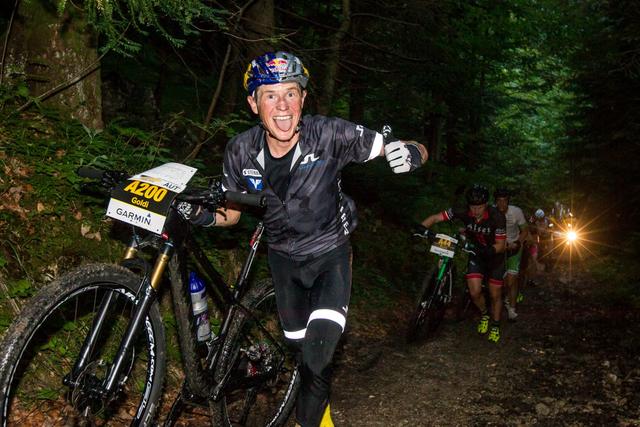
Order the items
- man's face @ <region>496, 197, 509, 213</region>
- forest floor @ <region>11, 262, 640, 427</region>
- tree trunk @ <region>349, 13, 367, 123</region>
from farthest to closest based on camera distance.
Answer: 1. tree trunk @ <region>349, 13, 367, 123</region>
2. man's face @ <region>496, 197, 509, 213</region>
3. forest floor @ <region>11, 262, 640, 427</region>

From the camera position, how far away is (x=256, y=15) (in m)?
8.02

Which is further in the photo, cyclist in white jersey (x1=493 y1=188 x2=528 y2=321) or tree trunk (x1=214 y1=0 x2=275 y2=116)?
cyclist in white jersey (x1=493 y1=188 x2=528 y2=321)

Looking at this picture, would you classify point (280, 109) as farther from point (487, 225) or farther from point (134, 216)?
point (487, 225)

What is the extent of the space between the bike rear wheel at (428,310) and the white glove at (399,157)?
4954 millimetres

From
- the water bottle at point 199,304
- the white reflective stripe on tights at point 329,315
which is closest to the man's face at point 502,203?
the white reflective stripe on tights at point 329,315

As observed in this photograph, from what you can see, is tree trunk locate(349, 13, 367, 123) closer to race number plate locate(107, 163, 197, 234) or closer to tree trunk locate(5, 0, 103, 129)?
tree trunk locate(5, 0, 103, 129)

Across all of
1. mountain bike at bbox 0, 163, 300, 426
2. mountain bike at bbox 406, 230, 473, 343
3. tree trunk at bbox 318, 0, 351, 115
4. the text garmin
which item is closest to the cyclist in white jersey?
mountain bike at bbox 406, 230, 473, 343

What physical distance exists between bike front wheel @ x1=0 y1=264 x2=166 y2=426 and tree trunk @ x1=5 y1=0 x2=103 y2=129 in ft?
9.89

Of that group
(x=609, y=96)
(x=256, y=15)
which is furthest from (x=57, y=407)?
(x=609, y=96)

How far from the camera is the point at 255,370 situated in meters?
4.43

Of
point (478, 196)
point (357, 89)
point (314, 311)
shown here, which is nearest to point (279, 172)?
point (314, 311)

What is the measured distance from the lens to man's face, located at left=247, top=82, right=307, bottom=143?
379cm

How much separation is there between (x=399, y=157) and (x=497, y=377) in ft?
13.6

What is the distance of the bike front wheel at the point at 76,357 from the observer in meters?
2.59
